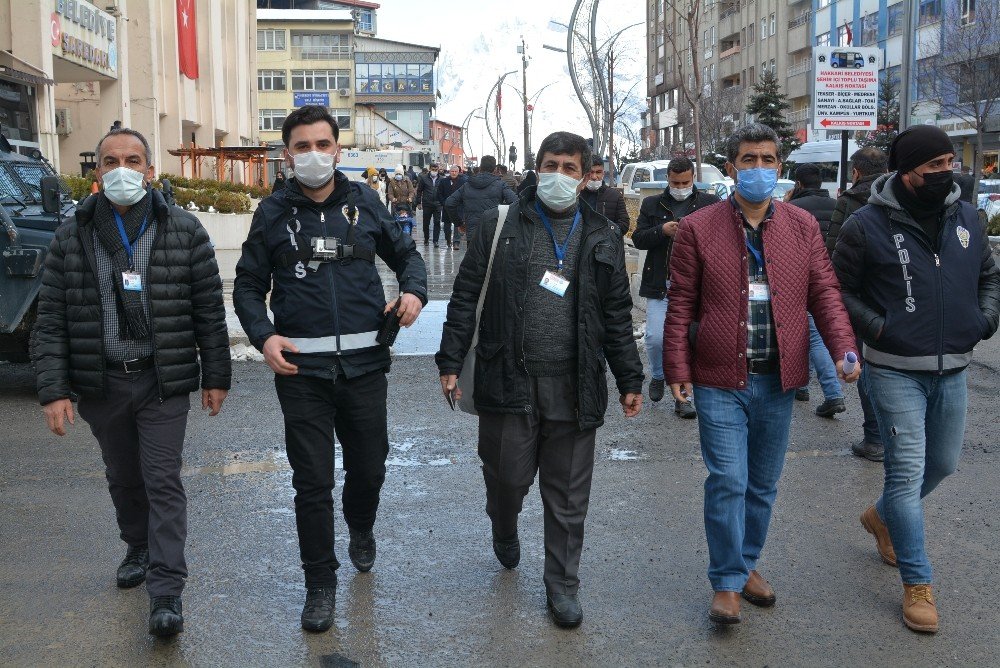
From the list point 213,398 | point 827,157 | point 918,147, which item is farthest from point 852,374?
point 827,157

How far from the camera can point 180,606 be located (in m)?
4.48

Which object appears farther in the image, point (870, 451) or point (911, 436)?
point (870, 451)

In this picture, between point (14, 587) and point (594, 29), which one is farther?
point (594, 29)

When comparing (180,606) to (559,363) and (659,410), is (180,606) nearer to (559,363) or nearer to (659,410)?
(559,363)

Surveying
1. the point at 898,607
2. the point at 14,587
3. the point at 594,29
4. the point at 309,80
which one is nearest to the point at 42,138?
the point at 594,29

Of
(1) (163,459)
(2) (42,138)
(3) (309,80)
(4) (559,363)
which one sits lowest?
(1) (163,459)

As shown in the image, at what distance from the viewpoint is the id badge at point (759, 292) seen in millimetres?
4598

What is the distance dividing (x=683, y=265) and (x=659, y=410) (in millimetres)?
4266

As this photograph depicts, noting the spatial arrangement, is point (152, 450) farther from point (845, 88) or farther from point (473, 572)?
point (845, 88)

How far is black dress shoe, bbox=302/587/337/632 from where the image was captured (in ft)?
14.6

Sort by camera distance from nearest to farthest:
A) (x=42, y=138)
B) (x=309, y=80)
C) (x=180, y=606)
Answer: (x=180, y=606) < (x=42, y=138) < (x=309, y=80)

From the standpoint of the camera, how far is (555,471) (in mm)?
4691

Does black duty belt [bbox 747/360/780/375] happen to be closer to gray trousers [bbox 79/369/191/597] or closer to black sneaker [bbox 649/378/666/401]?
gray trousers [bbox 79/369/191/597]

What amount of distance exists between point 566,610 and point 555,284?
1315 millimetres
